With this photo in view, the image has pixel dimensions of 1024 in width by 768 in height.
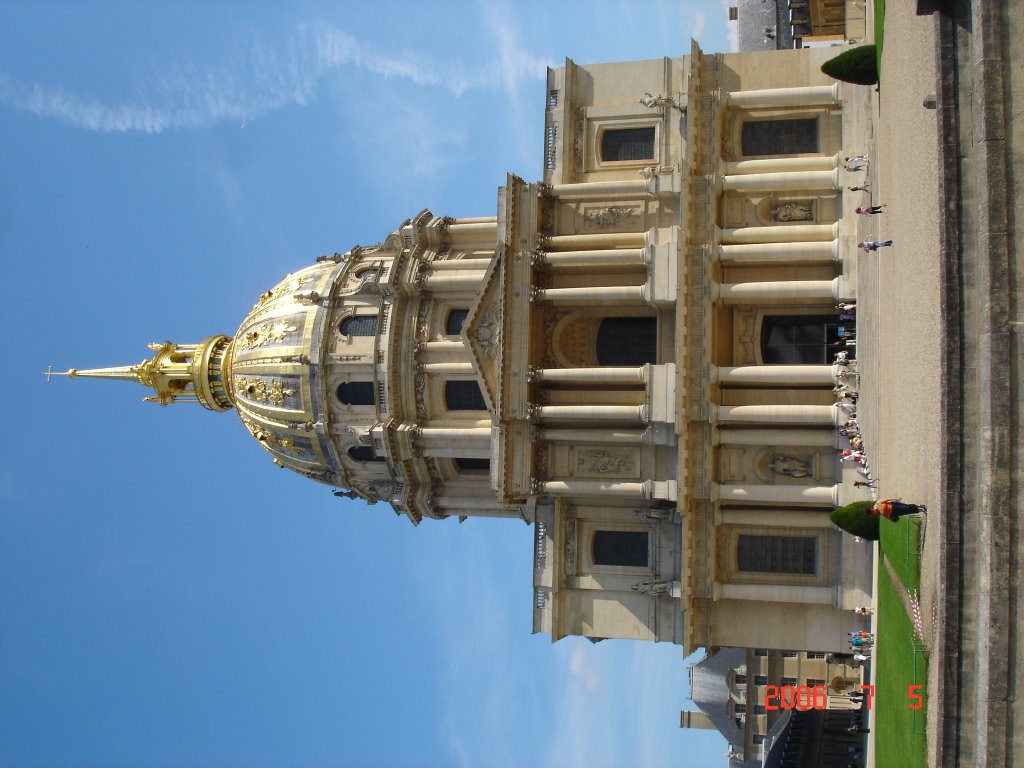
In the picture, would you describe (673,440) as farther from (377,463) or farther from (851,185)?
(377,463)

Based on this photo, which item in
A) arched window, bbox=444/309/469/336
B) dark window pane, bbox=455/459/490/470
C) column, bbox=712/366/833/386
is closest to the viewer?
column, bbox=712/366/833/386

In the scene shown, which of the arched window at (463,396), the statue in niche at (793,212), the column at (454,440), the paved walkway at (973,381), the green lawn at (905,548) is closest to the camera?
the paved walkway at (973,381)

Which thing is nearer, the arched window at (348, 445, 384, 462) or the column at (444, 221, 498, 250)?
the column at (444, 221, 498, 250)

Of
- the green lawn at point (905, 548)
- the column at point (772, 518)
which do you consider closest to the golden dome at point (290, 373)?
the column at point (772, 518)

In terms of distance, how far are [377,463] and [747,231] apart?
16914mm

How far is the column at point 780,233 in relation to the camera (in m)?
31.8

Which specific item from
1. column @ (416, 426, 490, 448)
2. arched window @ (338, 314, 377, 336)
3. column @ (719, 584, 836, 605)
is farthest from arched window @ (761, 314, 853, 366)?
arched window @ (338, 314, 377, 336)

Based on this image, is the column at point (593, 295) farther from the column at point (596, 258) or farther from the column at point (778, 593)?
the column at point (778, 593)

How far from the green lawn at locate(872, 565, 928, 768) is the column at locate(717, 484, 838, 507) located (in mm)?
3978

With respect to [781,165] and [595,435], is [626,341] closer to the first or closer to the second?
[595,435]

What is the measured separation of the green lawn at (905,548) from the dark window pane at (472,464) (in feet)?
58.6

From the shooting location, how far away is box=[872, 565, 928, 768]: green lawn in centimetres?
2058

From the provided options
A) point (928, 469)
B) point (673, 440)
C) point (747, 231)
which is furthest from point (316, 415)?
point (928, 469)

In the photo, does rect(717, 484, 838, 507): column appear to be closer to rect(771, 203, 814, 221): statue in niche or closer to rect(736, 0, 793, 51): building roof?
rect(771, 203, 814, 221): statue in niche
